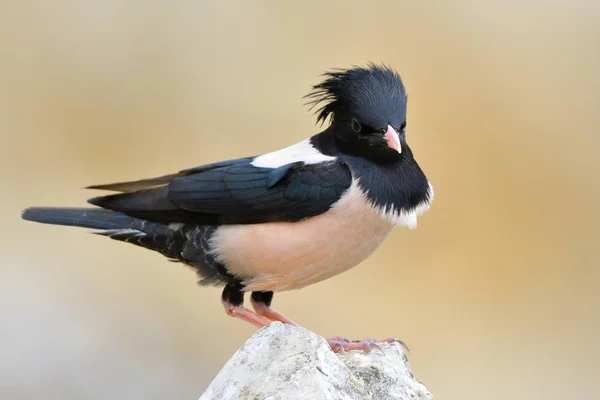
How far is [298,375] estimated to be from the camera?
4.47 metres

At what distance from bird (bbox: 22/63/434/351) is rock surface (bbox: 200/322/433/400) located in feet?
2.42

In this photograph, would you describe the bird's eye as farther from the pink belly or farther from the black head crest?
the pink belly

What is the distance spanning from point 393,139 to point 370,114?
313mm

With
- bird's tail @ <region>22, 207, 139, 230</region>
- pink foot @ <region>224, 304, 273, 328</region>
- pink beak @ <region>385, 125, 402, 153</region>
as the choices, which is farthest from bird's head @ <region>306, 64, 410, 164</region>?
bird's tail @ <region>22, 207, 139, 230</region>

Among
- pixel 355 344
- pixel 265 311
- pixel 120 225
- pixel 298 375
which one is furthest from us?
pixel 265 311

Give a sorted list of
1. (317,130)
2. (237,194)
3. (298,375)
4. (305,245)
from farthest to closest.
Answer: (317,130) < (237,194) < (305,245) < (298,375)

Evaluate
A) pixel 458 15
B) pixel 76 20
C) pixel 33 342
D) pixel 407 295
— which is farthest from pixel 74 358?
pixel 458 15

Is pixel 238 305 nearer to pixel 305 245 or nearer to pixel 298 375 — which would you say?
pixel 305 245

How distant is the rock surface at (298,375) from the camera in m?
4.43

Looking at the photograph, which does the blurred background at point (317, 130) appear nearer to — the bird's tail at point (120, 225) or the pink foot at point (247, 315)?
the bird's tail at point (120, 225)

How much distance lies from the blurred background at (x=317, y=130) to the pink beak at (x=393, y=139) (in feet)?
16.3

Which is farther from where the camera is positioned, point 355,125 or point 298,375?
point 355,125

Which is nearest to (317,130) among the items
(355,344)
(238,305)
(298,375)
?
(238,305)

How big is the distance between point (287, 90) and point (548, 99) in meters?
3.68
